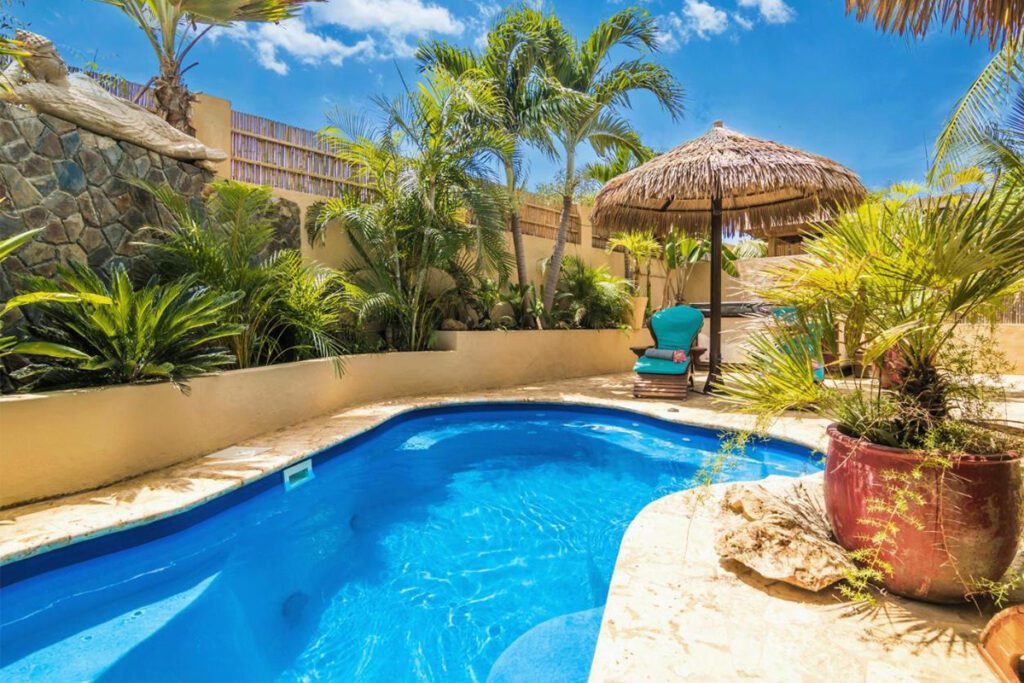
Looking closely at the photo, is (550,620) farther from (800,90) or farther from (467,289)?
(800,90)

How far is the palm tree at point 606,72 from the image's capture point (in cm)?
855

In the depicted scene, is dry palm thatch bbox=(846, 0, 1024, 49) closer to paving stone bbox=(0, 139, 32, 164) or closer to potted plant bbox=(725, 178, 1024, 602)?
potted plant bbox=(725, 178, 1024, 602)

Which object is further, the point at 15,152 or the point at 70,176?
the point at 70,176

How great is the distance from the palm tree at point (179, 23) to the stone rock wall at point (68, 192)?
31.2 inches

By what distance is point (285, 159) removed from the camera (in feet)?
24.6

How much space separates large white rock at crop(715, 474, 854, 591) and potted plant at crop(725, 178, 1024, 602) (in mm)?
111

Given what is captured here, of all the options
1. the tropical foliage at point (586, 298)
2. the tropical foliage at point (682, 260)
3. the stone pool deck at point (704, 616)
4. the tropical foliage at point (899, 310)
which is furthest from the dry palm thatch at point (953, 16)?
the tropical foliage at point (682, 260)

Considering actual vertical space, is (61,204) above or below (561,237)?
below

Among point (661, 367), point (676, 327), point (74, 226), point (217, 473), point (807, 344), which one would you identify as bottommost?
point (217, 473)

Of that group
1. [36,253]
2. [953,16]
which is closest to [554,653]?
[36,253]

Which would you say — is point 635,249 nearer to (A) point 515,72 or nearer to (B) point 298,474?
(A) point 515,72

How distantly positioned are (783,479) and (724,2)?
33.5ft

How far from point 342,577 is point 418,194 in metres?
5.38

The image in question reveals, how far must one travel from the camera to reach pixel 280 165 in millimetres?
7449
